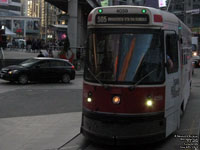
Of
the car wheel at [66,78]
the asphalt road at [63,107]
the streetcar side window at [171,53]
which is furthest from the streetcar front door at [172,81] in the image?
the car wheel at [66,78]

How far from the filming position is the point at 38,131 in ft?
29.1

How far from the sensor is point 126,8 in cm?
696

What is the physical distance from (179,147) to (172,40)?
2.44 m

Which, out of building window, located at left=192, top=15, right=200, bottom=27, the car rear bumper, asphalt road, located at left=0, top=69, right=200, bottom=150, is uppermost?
building window, located at left=192, top=15, right=200, bottom=27

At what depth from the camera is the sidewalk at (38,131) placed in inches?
302

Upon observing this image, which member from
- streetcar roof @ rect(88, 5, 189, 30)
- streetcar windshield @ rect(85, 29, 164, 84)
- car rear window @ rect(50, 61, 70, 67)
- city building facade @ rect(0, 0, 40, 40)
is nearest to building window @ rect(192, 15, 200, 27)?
city building facade @ rect(0, 0, 40, 40)

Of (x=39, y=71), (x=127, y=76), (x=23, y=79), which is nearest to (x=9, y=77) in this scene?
(x=23, y=79)

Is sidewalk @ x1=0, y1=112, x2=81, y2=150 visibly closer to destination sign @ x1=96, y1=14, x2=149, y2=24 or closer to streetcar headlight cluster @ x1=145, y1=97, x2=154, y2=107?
streetcar headlight cluster @ x1=145, y1=97, x2=154, y2=107

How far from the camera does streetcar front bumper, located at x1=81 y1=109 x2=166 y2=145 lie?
6.67 metres

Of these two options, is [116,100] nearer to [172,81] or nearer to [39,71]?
[172,81]

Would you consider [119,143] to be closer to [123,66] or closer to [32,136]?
[123,66]

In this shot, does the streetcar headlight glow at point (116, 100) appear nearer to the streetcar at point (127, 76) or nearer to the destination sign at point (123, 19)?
the streetcar at point (127, 76)

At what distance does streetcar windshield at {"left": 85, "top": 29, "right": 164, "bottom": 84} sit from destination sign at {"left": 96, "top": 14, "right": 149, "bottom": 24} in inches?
7.2

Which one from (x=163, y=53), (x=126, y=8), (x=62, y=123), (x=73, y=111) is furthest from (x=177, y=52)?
(x=73, y=111)
